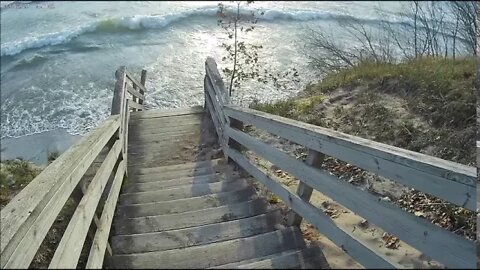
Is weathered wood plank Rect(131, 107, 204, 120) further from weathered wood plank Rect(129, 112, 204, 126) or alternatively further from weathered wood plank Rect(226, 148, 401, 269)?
weathered wood plank Rect(226, 148, 401, 269)

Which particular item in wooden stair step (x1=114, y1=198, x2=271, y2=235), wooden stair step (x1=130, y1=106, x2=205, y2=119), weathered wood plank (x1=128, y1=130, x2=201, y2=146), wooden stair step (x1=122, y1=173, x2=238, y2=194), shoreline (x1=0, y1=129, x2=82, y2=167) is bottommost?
shoreline (x1=0, y1=129, x2=82, y2=167)

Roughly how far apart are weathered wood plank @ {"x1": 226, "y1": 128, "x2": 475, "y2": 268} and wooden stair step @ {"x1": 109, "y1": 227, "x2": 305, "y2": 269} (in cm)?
41

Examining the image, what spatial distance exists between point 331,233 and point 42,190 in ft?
5.90

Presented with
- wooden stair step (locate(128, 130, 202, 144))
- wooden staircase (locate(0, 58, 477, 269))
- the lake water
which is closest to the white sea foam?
the lake water

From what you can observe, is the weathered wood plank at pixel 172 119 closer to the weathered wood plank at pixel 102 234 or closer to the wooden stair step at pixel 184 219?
the weathered wood plank at pixel 102 234

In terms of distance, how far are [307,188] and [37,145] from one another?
28.8 ft

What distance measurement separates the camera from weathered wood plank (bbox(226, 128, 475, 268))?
198 centimetres

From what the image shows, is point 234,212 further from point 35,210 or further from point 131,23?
point 131,23

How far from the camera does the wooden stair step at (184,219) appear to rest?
335 cm

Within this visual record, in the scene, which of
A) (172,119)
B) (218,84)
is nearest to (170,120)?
(172,119)

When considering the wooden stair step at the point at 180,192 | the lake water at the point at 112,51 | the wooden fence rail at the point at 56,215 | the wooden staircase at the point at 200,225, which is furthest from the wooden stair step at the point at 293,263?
the lake water at the point at 112,51

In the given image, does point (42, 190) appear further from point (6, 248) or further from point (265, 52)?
point (265, 52)

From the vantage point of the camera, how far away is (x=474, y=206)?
83.3 inches

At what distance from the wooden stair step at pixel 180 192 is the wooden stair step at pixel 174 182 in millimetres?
286
